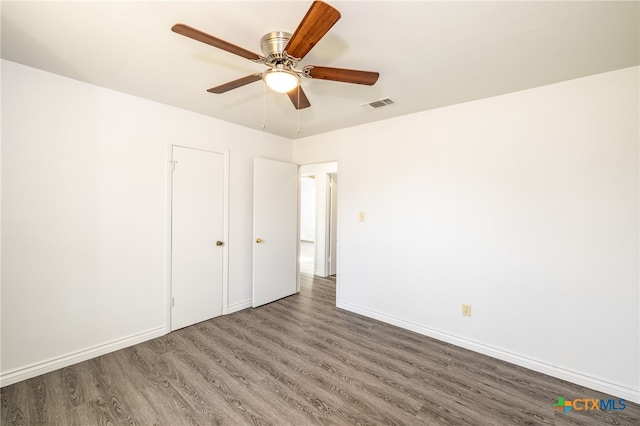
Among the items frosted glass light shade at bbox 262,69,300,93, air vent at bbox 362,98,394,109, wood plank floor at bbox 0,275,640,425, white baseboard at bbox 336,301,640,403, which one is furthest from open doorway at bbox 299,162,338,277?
frosted glass light shade at bbox 262,69,300,93

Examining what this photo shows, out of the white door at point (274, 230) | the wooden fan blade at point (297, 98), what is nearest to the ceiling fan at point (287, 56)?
the wooden fan blade at point (297, 98)

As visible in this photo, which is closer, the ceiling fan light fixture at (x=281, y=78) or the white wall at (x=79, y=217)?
the ceiling fan light fixture at (x=281, y=78)

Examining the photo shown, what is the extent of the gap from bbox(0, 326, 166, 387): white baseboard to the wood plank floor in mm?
67

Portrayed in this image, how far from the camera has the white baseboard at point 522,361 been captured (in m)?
2.02

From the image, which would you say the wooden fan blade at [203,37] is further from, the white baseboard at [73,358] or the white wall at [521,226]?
the white baseboard at [73,358]

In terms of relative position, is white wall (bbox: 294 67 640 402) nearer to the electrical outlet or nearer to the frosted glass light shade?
the electrical outlet

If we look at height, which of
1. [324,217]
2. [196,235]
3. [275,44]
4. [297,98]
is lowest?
[196,235]

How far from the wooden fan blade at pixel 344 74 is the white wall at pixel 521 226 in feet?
4.96

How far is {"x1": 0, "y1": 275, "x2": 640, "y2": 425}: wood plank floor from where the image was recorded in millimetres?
1798

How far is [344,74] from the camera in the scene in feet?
5.49

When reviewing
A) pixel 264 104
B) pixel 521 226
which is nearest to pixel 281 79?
pixel 264 104

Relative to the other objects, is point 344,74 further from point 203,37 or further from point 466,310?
point 466,310

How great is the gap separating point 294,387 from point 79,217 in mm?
2365

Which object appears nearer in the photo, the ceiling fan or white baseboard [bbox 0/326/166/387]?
the ceiling fan
